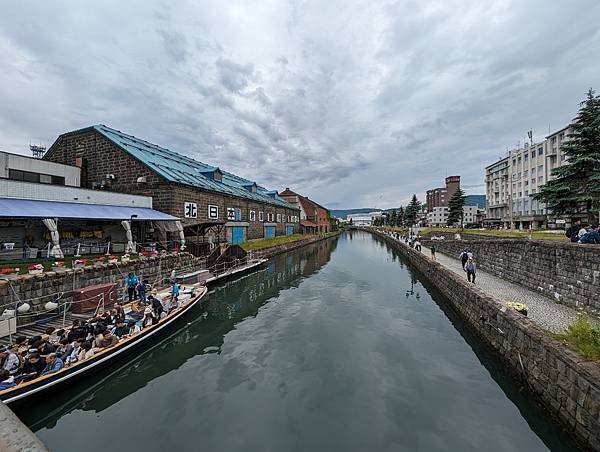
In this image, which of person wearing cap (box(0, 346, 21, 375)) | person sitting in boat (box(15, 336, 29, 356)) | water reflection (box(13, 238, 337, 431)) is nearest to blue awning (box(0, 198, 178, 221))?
person sitting in boat (box(15, 336, 29, 356))

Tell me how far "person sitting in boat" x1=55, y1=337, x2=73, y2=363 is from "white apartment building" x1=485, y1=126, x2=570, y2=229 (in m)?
63.7

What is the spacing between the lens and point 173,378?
10383 millimetres

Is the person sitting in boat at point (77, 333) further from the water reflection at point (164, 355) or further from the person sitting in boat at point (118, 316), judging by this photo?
the water reflection at point (164, 355)

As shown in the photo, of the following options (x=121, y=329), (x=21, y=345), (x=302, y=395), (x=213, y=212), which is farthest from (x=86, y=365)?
(x=213, y=212)

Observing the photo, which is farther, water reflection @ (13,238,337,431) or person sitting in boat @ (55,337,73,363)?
person sitting in boat @ (55,337,73,363)

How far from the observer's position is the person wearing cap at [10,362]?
800cm

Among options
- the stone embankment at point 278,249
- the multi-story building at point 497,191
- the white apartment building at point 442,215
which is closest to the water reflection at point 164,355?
the stone embankment at point 278,249

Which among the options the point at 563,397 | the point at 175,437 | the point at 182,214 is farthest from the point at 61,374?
the point at 182,214

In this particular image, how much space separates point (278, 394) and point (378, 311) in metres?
10.6

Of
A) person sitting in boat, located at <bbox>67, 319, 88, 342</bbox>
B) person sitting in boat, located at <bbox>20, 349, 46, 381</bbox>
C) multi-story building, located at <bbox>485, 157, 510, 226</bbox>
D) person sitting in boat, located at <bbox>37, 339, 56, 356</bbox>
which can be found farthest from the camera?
multi-story building, located at <bbox>485, 157, 510, 226</bbox>

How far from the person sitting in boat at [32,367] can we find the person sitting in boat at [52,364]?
0.11 m

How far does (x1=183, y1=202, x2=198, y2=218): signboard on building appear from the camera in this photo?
28.6 meters

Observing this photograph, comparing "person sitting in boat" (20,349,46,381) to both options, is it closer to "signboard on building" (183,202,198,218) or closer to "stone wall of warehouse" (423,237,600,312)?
"stone wall of warehouse" (423,237,600,312)

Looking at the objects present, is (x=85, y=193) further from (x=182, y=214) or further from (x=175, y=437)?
(x=175, y=437)
